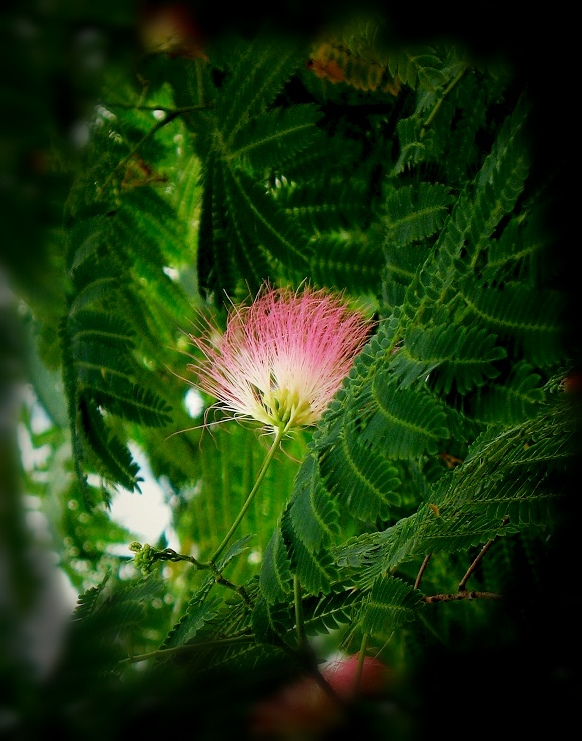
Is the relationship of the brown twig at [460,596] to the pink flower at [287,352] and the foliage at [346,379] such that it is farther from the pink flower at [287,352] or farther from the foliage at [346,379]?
the pink flower at [287,352]

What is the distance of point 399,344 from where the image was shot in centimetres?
64

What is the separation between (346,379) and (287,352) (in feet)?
0.96

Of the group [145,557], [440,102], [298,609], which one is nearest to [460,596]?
[298,609]

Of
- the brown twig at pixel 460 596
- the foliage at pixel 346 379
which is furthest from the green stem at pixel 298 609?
the brown twig at pixel 460 596

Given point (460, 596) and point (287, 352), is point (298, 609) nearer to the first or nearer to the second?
point (460, 596)

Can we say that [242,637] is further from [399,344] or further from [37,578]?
[37,578]

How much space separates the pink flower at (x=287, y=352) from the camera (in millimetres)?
924

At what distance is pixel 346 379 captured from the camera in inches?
27.3

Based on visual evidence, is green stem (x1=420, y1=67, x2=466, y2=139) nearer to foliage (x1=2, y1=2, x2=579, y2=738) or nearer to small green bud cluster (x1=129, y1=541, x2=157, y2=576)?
foliage (x1=2, y1=2, x2=579, y2=738)

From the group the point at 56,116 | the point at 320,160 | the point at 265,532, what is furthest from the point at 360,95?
the point at 56,116

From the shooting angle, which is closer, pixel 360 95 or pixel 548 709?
pixel 548 709

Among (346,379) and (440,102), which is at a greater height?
(440,102)

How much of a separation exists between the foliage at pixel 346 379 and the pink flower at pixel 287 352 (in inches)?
1.4

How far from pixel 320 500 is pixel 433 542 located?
119 mm
